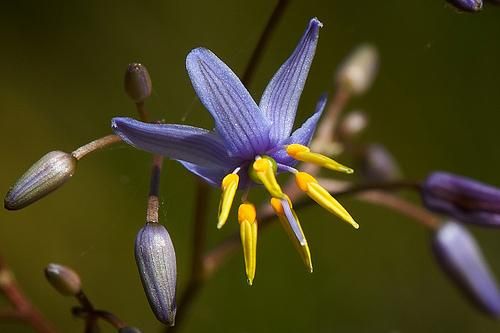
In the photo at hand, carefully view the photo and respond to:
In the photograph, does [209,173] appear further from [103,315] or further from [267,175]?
[103,315]

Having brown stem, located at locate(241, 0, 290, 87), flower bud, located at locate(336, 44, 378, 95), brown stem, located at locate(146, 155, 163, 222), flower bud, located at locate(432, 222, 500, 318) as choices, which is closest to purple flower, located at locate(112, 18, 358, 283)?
brown stem, located at locate(146, 155, 163, 222)

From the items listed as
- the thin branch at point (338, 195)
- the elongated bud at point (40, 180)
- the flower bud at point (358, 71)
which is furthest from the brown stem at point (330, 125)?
the elongated bud at point (40, 180)

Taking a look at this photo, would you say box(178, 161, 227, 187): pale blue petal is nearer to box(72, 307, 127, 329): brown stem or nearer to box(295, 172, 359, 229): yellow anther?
box(295, 172, 359, 229): yellow anther

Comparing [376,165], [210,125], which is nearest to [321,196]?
[376,165]

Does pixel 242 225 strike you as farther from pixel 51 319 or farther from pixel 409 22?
pixel 409 22

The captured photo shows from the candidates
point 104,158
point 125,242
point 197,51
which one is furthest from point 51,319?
point 197,51

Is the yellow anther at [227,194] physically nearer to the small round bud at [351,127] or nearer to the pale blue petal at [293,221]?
the pale blue petal at [293,221]
